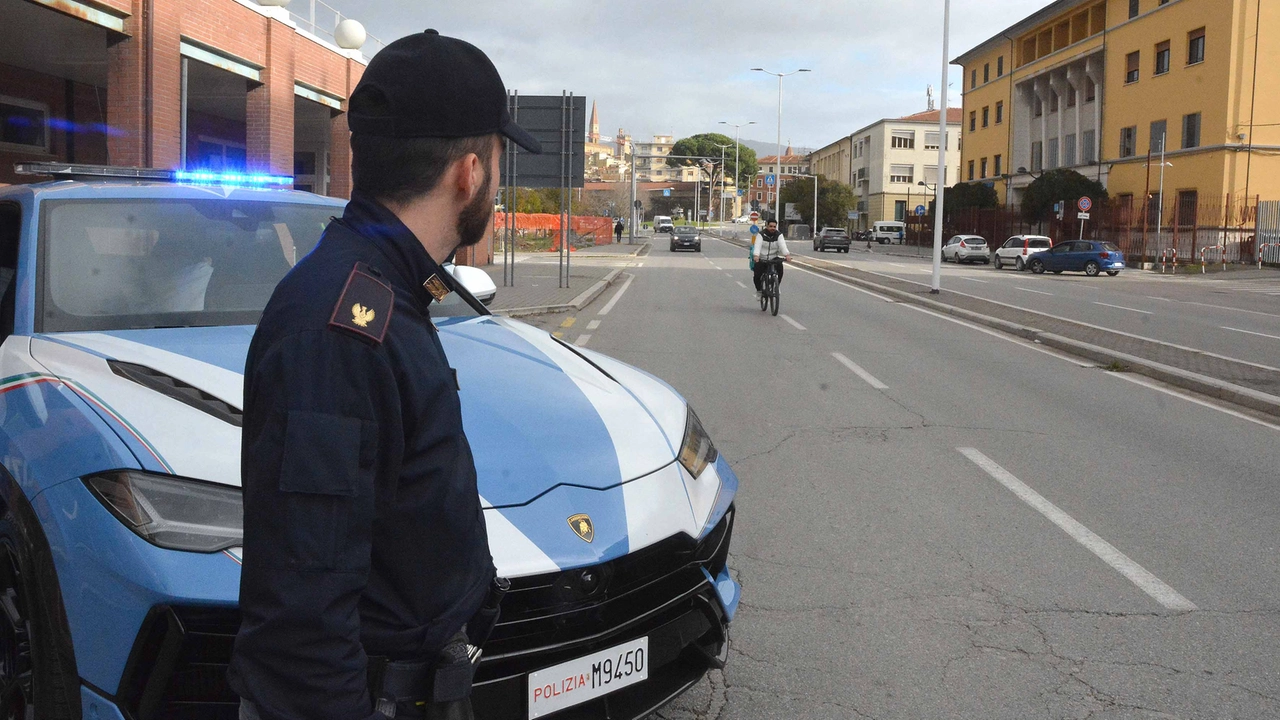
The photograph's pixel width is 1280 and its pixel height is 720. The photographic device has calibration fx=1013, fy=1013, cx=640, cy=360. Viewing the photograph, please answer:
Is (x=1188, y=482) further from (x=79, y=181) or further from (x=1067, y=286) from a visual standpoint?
(x=1067, y=286)

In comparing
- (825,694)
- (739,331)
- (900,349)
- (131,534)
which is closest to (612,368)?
(825,694)

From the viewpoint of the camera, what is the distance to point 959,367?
473 inches

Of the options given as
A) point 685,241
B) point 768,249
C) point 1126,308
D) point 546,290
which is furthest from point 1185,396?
point 685,241

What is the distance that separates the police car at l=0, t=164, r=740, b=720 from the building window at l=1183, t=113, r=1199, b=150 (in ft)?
157

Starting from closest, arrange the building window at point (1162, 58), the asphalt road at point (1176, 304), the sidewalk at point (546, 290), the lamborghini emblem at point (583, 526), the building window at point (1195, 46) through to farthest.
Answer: the lamborghini emblem at point (583, 526) → the asphalt road at point (1176, 304) → the sidewalk at point (546, 290) → the building window at point (1195, 46) → the building window at point (1162, 58)

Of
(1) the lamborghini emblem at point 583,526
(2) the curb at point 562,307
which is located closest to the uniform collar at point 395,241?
(1) the lamborghini emblem at point 583,526

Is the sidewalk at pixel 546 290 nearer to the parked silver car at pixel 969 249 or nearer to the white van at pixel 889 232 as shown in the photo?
the parked silver car at pixel 969 249

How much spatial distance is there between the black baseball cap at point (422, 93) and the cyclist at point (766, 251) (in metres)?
16.9

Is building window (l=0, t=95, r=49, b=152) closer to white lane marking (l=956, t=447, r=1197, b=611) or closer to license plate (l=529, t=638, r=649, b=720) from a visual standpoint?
white lane marking (l=956, t=447, r=1197, b=611)

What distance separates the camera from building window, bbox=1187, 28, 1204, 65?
4378cm

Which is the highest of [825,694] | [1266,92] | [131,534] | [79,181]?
[1266,92]

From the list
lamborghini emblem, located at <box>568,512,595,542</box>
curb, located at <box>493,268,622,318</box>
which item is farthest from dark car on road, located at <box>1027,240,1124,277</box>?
lamborghini emblem, located at <box>568,512,595,542</box>

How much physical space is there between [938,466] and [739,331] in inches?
339

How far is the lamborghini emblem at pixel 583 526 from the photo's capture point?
2.56 meters
